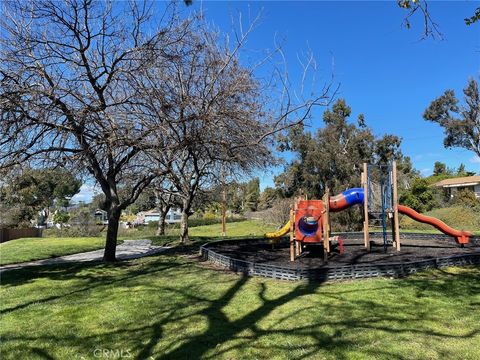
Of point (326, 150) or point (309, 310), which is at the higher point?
point (326, 150)

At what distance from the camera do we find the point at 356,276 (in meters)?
7.71

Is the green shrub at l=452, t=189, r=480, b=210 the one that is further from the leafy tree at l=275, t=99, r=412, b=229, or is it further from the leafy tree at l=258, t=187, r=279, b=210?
the leafy tree at l=258, t=187, r=279, b=210

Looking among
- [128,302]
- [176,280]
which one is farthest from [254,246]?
[128,302]

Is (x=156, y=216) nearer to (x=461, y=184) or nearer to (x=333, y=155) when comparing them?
(x=461, y=184)

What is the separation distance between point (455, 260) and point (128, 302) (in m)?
6.90

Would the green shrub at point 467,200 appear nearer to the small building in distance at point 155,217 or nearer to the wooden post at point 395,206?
the wooden post at point 395,206

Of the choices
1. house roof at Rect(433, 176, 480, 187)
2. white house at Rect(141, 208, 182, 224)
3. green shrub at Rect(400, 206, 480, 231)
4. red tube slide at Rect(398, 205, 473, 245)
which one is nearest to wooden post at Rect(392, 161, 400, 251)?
red tube slide at Rect(398, 205, 473, 245)

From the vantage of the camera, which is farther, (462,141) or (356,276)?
(462,141)

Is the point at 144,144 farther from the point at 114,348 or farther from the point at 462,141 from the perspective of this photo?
the point at 462,141
